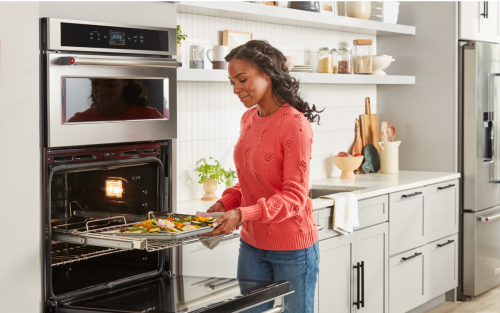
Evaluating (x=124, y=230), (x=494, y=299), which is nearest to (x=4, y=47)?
(x=124, y=230)

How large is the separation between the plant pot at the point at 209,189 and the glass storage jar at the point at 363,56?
1.57 meters

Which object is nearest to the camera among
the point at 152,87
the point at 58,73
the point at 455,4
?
the point at 58,73

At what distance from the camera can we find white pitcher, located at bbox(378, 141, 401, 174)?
4.37 metres

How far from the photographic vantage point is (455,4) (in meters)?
4.30

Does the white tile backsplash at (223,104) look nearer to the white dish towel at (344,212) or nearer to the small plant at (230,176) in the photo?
the small plant at (230,176)

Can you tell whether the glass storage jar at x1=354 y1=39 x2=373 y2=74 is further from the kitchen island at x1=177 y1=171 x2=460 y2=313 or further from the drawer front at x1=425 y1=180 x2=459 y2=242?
the drawer front at x1=425 y1=180 x2=459 y2=242

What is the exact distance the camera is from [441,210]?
13.7ft

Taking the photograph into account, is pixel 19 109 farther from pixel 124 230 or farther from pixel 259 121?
pixel 259 121

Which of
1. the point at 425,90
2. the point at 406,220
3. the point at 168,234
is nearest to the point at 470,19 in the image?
the point at 425,90

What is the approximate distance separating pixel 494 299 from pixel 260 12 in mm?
2721

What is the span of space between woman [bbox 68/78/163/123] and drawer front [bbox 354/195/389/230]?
1666 millimetres

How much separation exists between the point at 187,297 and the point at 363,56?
2707mm

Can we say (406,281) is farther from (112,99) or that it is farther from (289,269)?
(112,99)

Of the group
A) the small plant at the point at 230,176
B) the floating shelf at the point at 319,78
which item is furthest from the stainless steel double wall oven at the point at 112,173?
the small plant at the point at 230,176
